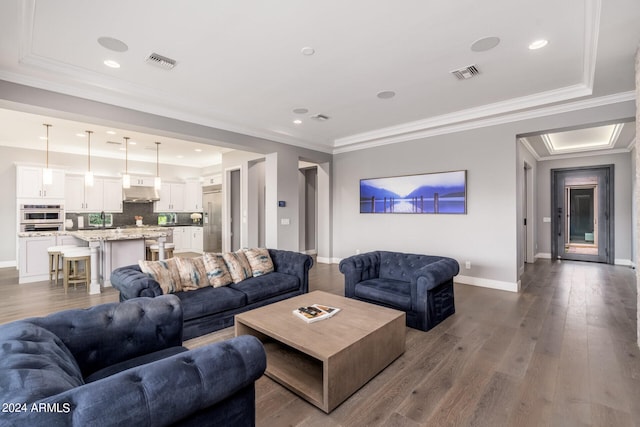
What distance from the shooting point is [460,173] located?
17.2ft

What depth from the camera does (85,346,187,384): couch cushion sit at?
1.60m

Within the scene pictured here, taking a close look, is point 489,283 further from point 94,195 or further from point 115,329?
point 94,195

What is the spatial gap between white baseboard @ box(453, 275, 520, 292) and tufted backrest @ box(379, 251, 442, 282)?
162 cm

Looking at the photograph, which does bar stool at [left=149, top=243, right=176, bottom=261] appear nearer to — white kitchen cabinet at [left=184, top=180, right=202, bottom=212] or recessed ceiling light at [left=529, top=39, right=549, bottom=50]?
white kitchen cabinet at [left=184, top=180, right=202, bottom=212]

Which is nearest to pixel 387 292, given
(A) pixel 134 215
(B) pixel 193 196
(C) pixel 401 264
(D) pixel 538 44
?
(C) pixel 401 264

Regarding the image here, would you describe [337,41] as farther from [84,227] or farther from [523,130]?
[84,227]

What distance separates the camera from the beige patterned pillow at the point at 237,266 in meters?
3.77

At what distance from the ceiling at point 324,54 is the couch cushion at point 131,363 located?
8.38ft

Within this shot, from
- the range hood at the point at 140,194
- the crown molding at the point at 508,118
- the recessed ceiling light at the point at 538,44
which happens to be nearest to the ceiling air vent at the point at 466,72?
the recessed ceiling light at the point at 538,44

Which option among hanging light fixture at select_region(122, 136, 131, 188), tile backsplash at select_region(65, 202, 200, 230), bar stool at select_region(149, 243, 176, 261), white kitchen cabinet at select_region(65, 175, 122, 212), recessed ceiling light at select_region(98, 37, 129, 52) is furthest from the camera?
tile backsplash at select_region(65, 202, 200, 230)

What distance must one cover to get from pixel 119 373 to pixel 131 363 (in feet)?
1.99

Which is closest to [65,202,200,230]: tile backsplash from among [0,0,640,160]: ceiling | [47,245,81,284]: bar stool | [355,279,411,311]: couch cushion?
[47,245,81,284]: bar stool

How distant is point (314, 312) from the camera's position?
266cm

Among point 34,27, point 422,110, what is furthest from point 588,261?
point 34,27
